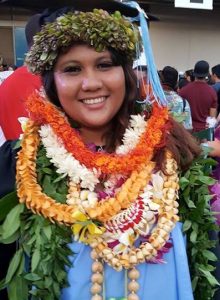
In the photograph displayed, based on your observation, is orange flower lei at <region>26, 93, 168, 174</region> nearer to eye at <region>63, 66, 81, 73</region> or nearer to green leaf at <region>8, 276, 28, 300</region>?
eye at <region>63, 66, 81, 73</region>

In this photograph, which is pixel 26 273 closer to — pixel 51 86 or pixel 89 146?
pixel 89 146

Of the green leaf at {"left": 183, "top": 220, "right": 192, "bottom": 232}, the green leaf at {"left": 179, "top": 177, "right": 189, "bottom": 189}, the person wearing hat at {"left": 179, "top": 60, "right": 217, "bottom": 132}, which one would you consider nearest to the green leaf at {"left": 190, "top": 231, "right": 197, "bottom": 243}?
the green leaf at {"left": 183, "top": 220, "right": 192, "bottom": 232}

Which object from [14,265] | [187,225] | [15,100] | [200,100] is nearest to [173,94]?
[200,100]

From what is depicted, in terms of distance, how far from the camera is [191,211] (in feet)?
4.75

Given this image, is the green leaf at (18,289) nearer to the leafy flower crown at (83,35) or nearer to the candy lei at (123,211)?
the candy lei at (123,211)

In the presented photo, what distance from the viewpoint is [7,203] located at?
1.37 metres

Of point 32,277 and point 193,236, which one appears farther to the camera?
point 193,236

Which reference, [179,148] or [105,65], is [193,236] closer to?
[179,148]

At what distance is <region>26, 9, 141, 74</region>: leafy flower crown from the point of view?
1314mm

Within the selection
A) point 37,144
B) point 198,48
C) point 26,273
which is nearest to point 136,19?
point 37,144

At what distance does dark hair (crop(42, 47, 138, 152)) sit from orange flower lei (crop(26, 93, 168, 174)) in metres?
0.05

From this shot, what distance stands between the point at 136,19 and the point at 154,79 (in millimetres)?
245

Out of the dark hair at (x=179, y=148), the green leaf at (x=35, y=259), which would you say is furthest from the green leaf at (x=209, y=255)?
the green leaf at (x=35, y=259)

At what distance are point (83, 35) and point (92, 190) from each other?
50cm
